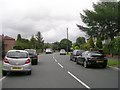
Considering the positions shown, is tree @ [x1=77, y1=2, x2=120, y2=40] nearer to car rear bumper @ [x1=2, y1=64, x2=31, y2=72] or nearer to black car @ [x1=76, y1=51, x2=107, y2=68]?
black car @ [x1=76, y1=51, x2=107, y2=68]

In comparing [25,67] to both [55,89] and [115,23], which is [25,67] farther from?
[115,23]

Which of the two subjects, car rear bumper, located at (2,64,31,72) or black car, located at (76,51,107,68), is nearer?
car rear bumper, located at (2,64,31,72)

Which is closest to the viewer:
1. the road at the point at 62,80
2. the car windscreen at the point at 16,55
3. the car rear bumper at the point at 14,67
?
the road at the point at 62,80

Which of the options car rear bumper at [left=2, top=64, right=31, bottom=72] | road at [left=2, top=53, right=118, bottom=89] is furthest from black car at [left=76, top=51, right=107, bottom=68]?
car rear bumper at [left=2, top=64, right=31, bottom=72]

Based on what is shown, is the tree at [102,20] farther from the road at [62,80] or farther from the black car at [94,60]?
the road at [62,80]

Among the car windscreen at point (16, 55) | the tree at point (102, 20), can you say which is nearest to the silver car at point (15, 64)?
the car windscreen at point (16, 55)

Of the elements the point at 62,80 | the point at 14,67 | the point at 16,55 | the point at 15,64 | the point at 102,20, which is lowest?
the point at 62,80

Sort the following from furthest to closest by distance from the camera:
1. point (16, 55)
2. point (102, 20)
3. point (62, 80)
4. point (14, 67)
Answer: point (102, 20) < point (16, 55) < point (14, 67) < point (62, 80)

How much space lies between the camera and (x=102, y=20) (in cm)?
3262

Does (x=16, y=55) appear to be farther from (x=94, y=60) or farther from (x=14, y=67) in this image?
(x=94, y=60)

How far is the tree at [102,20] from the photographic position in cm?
3075

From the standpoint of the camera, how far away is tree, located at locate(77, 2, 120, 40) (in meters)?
30.8

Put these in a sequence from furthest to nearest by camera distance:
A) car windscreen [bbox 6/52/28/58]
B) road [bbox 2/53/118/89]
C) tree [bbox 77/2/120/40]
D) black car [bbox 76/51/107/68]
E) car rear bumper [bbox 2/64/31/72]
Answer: tree [bbox 77/2/120/40] → black car [bbox 76/51/107/68] → car windscreen [bbox 6/52/28/58] → car rear bumper [bbox 2/64/31/72] → road [bbox 2/53/118/89]

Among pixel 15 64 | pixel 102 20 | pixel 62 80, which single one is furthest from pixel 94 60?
pixel 102 20
